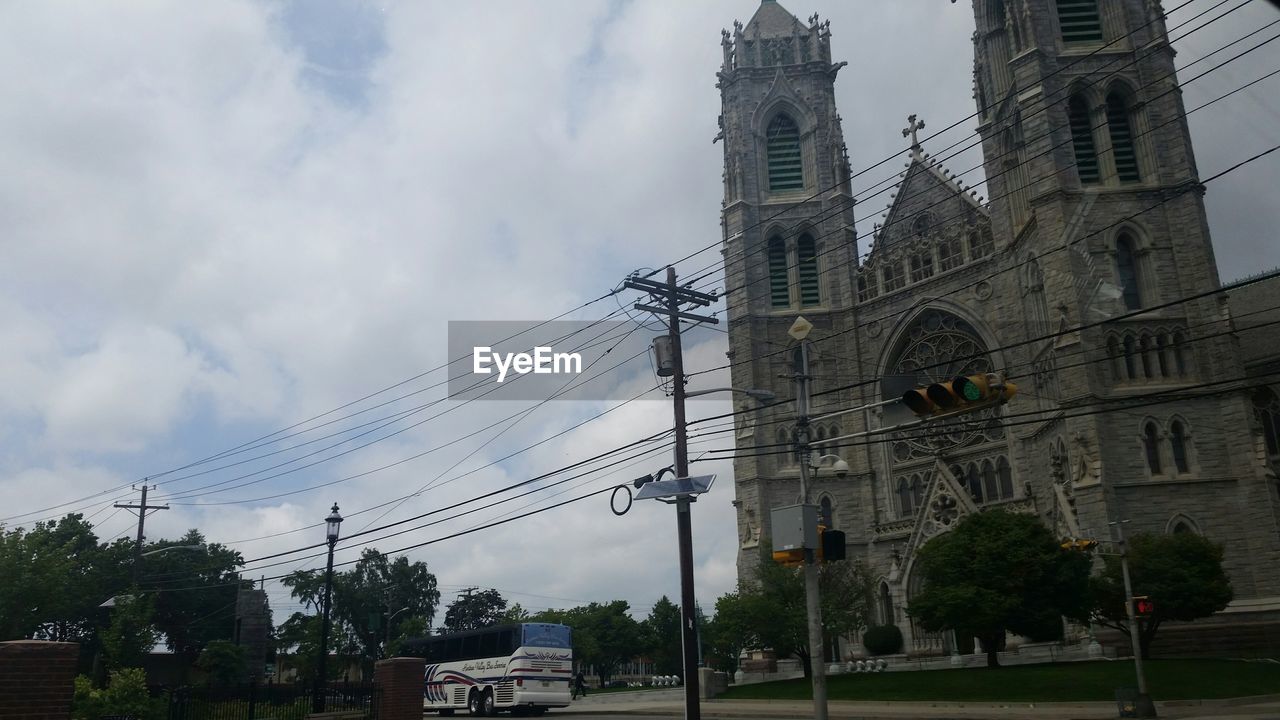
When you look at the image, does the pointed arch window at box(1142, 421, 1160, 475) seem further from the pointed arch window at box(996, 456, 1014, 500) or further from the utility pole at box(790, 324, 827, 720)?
the utility pole at box(790, 324, 827, 720)

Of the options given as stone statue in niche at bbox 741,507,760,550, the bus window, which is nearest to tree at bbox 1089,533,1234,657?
stone statue in niche at bbox 741,507,760,550

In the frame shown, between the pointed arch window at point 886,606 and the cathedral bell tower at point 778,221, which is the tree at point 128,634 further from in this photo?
the pointed arch window at point 886,606

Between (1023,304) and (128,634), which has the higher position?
(1023,304)

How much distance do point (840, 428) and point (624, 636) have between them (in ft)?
143

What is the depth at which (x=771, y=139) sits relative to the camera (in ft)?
205

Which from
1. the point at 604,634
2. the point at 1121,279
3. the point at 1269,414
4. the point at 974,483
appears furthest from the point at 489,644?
the point at 604,634

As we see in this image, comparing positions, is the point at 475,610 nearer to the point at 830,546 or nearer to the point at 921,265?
the point at 921,265

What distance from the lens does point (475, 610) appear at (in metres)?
109

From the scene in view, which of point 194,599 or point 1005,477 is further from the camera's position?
point 194,599

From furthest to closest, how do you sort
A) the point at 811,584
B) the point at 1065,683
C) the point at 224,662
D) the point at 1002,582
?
the point at 224,662, the point at 1002,582, the point at 1065,683, the point at 811,584

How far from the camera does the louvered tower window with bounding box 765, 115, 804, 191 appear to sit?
61.2 m

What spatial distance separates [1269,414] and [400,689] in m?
46.9

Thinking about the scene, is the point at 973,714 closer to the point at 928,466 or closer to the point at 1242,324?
the point at 928,466

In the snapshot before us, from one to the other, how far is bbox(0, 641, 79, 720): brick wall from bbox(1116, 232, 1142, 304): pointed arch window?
41.3 meters
